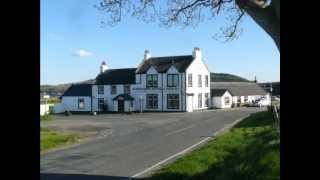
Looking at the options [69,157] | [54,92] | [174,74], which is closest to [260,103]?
[174,74]

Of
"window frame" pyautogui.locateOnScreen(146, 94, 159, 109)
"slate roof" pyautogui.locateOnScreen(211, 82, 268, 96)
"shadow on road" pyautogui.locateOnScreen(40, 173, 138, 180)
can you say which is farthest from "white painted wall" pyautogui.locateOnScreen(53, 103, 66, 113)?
"shadow on road" pyautogui.locateOnScreen(40, 173, 138, 180)

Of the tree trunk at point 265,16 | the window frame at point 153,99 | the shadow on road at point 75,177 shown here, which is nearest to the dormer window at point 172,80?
the window frame at point 153,99

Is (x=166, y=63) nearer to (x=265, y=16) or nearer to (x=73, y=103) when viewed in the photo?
(x=73, y=103)

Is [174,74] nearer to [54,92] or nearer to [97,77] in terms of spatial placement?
[97,77]

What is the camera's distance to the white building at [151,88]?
224ft

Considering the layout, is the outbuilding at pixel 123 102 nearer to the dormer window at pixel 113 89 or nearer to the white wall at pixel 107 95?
the white wall at pixel 107 95

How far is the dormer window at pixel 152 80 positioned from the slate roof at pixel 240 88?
51.8ft

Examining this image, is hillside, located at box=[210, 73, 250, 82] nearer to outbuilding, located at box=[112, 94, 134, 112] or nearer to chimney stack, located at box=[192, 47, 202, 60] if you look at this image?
chimney stack, located at box=[192, 47, 202, 60]

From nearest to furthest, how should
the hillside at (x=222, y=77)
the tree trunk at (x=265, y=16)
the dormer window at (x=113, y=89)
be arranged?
1. the tree trunk at (x=265, y=16)
2. the dormer window at (x=113, y=89)
3. the hillside at (x=222, y=77)

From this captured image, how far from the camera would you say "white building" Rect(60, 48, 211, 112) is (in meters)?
68.4
